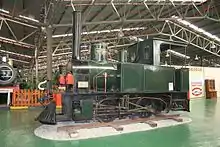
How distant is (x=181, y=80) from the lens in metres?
7.70

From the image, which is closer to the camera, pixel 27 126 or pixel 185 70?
pixel 27 126

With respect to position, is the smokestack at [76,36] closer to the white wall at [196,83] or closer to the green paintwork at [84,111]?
the green paintwork at [84,111]

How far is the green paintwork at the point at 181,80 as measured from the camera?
7.70m

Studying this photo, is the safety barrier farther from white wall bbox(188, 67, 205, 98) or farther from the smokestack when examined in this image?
white wall bbox(188, 67, 205, 98)

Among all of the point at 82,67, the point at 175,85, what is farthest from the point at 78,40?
the point at 175,85

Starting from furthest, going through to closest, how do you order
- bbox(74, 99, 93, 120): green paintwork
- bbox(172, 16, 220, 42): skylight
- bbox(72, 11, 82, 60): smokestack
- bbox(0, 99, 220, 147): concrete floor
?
bbox(172, 16, 220, 42): skylight
bbox(72, 11, 82, 60): smokestack
bbox(74, 99, 93, 120): green paintwork
bbox(0, 99, 220, 147): concrete floor

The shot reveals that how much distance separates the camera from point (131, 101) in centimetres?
693

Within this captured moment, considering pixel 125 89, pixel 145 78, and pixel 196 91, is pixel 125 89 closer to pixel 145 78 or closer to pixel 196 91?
pixel 145 78

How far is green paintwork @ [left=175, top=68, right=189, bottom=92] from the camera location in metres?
7.70

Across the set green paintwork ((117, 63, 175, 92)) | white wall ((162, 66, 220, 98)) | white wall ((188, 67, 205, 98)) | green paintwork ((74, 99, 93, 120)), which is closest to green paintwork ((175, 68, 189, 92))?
green paintwork ((117, 63, 175, 92))

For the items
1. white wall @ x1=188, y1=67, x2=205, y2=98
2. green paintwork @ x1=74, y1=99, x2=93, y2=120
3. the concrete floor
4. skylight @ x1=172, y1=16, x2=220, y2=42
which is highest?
skylight @ x1=172, y1=16, x2=220, y2=42

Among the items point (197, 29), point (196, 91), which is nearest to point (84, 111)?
point (196, 91)

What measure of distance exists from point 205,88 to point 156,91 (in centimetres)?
1330

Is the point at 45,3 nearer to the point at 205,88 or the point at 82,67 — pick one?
the point at 82,67
